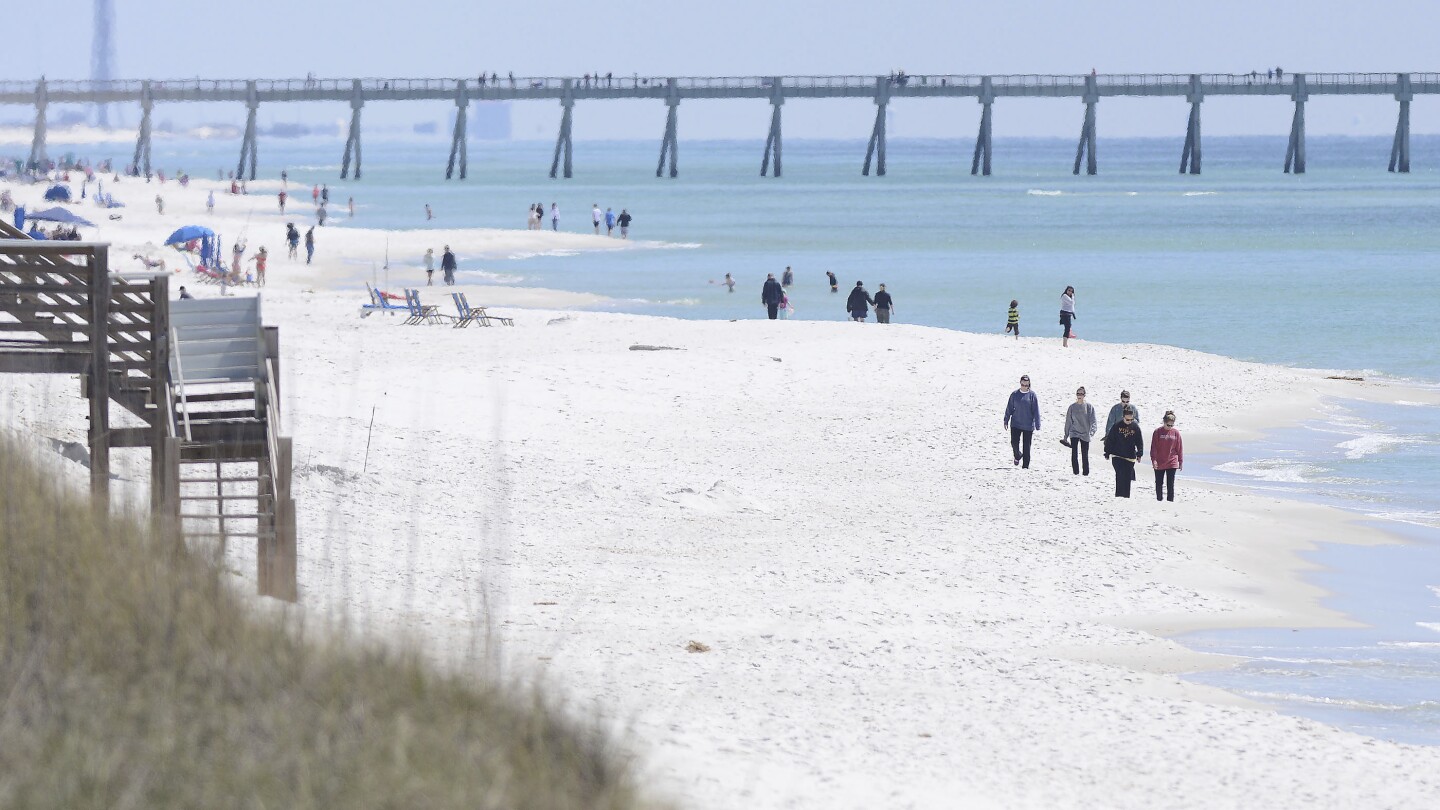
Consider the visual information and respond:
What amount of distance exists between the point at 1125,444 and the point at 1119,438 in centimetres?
8

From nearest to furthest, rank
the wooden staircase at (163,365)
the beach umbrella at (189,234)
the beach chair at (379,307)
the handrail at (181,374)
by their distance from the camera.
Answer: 1. the wooden staircase at (163,365)
2. the handrail at (181,374)
3. the beach chair at (379,307)
4. the beach umbrella at (189,234)

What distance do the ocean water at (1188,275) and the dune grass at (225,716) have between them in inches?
242

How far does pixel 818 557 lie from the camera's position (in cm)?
1342

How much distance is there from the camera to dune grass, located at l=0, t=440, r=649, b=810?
4852mm

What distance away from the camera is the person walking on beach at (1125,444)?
15.4 meters

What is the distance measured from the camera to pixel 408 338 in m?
26.7

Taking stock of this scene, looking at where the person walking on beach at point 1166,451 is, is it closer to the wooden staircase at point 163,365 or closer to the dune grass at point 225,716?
the wooden staircase at point 163,365

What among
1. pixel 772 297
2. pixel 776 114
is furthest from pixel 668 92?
pixel 772 297

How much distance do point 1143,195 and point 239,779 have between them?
90.0 meters

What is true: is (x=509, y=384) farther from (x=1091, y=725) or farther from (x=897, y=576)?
(x=1091, y=725)

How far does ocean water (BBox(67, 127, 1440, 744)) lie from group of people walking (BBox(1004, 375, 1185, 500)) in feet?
5.43

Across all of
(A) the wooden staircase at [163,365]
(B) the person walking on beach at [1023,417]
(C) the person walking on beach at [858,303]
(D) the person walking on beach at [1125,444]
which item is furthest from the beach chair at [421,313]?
(A) the wooden staircase at [163,365]

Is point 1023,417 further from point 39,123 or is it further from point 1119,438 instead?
point 39,123

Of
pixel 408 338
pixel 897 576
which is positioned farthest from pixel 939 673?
pixel 408 338
